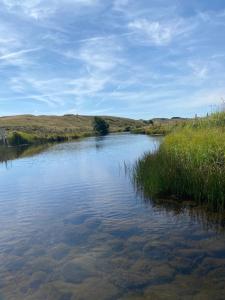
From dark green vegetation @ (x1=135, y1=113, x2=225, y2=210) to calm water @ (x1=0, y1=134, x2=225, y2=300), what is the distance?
61cm

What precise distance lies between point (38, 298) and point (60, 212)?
7089mm

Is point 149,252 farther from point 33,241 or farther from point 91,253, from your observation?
point 33,241

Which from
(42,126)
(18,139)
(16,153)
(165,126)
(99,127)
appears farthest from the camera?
(42,126)

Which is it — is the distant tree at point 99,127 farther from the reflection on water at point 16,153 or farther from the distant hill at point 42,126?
the reflection on water at point 16,153

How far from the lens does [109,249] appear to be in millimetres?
10008

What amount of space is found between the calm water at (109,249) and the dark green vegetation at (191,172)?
24.1 inches

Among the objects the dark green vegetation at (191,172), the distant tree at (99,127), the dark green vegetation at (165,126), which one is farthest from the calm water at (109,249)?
the distant tree at (99,127)

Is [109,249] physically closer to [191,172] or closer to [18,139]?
[191,172]

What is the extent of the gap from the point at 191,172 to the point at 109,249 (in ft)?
16.3

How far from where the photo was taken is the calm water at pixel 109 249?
25.5 ft

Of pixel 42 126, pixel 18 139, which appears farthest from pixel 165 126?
pixel 42 126

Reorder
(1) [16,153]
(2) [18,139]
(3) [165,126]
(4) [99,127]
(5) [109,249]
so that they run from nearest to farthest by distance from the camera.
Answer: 1. (5) [109,249]
2. (3) [165,126]
3. (1) [16,153]
4. (2) [18,139]
5. (4) [99,127]

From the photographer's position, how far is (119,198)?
642 inches

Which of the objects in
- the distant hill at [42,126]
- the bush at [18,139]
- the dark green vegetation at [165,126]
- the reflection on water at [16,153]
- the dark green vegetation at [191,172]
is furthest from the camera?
the distant hill at [42,126]
